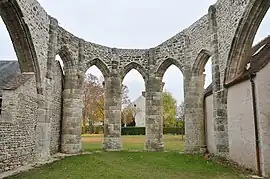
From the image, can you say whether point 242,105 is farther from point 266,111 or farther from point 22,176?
point 22,176

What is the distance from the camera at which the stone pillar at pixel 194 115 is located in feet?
→ 37.4

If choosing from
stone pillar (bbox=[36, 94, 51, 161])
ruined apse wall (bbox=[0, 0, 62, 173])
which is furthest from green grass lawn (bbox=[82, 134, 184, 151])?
ruined apse wall (bbox=[0, 0, 62, 173])

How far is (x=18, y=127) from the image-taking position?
7.54 m

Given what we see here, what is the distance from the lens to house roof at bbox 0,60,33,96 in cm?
752

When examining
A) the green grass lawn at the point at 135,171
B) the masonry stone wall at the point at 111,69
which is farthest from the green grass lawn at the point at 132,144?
the green grass lawn at the point at 135,171

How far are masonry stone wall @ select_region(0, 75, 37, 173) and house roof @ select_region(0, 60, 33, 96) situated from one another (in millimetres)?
156

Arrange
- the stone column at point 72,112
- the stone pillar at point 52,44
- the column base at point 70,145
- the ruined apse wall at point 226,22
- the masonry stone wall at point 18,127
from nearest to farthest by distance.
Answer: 1. the masonry stone wall at point 18,127
2. the ruined apse wall at point 226,22
3. the stone pillar at point 52,44
4. the column base at point 70,145
5. the stone column at point 72,112

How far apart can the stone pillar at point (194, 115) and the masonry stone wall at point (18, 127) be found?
20.6 ft

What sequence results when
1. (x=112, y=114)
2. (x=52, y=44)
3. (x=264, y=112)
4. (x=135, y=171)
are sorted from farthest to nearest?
(x=112, y=114), (x=52, y=44), (x=135, y=171), (x=264, y=112)

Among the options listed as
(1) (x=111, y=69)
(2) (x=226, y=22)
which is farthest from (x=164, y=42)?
(2) (x=226, y=22)

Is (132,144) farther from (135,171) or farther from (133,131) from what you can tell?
(133,131)

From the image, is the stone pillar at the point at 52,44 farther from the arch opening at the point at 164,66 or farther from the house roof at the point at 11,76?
the arch opening at the point at 164,66

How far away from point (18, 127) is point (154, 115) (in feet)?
21.1

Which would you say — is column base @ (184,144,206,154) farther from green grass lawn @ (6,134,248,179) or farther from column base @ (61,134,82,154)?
column base @ (61,134,82,154)
